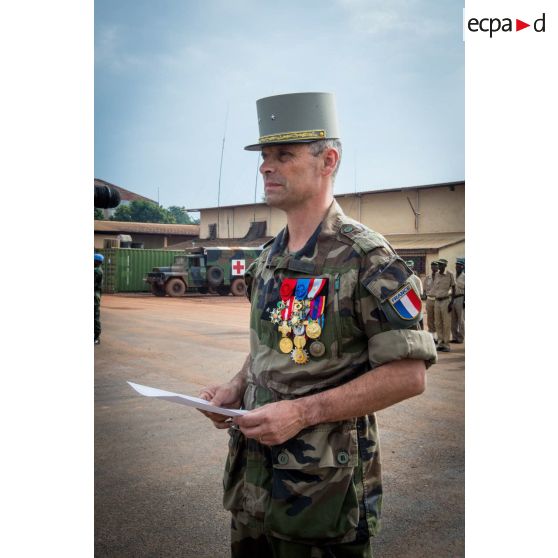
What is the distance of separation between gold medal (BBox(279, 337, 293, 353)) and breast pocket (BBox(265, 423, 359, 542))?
0.58 feet

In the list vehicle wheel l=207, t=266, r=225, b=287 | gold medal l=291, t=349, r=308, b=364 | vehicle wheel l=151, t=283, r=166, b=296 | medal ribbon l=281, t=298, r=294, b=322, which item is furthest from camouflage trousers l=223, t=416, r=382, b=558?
vehicle wheel l=207, t=266, r=225, b=287

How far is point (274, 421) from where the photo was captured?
4.05 ft

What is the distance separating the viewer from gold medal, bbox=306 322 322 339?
1319mm

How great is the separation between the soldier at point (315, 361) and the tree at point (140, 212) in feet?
4.05

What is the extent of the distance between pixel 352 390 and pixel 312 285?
0.81 feet

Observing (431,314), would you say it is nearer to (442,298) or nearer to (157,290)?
(442,298)

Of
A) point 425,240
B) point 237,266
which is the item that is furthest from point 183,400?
point 237,266

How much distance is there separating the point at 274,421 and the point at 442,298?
7.14 m

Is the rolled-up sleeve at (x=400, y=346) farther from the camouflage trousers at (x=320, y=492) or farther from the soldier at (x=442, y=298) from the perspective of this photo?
the soldier at (x=442, y=298)

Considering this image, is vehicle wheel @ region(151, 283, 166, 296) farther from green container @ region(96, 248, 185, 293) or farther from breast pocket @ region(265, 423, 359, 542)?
breast pocket @ region(265, 423, 359, 542)

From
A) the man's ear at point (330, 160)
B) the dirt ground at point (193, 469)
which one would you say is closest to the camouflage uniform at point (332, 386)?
the man's ear at point (330, 160)
